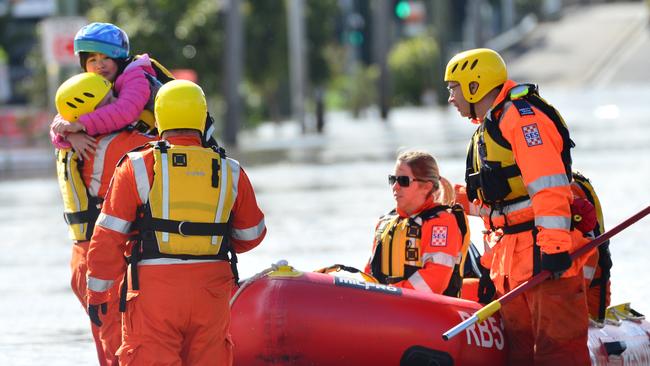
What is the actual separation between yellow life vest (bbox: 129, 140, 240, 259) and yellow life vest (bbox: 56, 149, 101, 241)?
1188mm

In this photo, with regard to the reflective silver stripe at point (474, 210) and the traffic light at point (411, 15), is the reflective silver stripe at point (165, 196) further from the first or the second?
the traffic light at point (411, 15)

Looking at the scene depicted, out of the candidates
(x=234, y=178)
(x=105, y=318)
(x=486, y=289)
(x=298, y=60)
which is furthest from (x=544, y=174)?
(x=298, y=60)

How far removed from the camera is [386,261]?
7.51 metres

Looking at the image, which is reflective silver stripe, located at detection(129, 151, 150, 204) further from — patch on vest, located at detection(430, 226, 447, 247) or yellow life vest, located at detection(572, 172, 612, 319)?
yellow life vest, located at detection(572, 172, 612, 319)

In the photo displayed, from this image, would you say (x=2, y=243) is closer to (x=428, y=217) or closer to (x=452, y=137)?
(x=428, y=217)

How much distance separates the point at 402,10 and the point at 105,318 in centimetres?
3359

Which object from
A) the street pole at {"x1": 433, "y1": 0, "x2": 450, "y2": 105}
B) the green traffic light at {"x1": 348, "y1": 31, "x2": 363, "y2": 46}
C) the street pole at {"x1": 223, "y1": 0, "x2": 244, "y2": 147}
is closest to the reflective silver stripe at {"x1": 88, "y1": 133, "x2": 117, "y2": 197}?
the street pole at {"x1": 223, "y1": 0, "x2": 244, "y2": 147}

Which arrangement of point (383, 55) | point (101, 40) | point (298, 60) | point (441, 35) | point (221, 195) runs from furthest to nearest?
point (441, 35), point (383, 55), point (298, 60), point (101, 40), point (221, 195)

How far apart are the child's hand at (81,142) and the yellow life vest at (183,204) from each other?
1.19 meters

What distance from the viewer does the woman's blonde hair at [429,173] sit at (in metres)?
7.49

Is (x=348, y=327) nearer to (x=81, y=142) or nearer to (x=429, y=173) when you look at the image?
(x=429, y=173)

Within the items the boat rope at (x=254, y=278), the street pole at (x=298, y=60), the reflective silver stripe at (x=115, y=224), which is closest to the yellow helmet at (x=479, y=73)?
the boat rope at (x=254, y=278)

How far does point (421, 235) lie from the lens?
291 inches

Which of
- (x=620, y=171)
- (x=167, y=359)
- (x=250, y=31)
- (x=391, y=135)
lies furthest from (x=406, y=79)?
(x=167, y=359)
